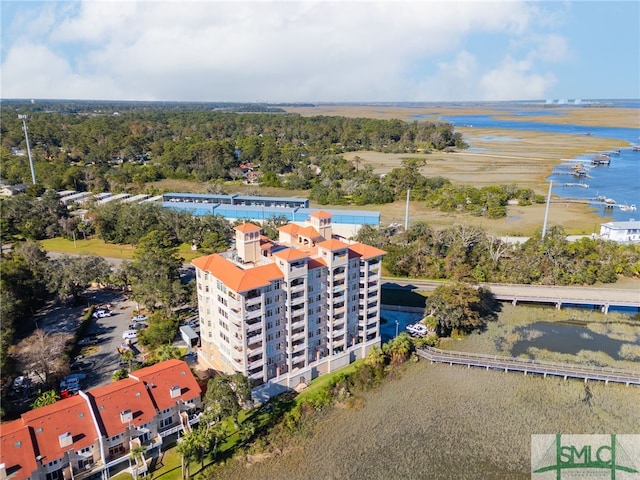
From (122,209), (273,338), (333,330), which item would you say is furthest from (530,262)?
(122,209)

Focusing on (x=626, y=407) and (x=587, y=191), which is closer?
(x=626, y=407)

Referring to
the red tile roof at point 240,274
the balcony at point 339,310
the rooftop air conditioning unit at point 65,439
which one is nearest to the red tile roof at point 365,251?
the balcony at point 339,310

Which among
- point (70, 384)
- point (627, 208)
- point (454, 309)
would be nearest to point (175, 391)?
point (70, 384)

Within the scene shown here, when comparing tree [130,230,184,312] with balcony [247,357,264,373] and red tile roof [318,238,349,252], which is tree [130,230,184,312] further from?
red tile roof [318,238,349,252]

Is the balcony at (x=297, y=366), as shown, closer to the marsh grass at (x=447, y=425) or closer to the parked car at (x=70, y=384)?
the marsh grass at (x=447, y=425)

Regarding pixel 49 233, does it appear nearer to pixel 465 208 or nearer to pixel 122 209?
pixel 122 209

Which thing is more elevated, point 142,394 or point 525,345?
point 142,394

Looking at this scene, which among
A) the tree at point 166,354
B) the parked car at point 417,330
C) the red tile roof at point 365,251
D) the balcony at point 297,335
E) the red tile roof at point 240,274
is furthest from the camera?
the parked car at point 417,330

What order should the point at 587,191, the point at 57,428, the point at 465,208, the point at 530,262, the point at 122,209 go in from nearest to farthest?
the point at 57,428 < the point at 530,262 < the point at 122,209 < the point at 465,208 < the point at 587,191
